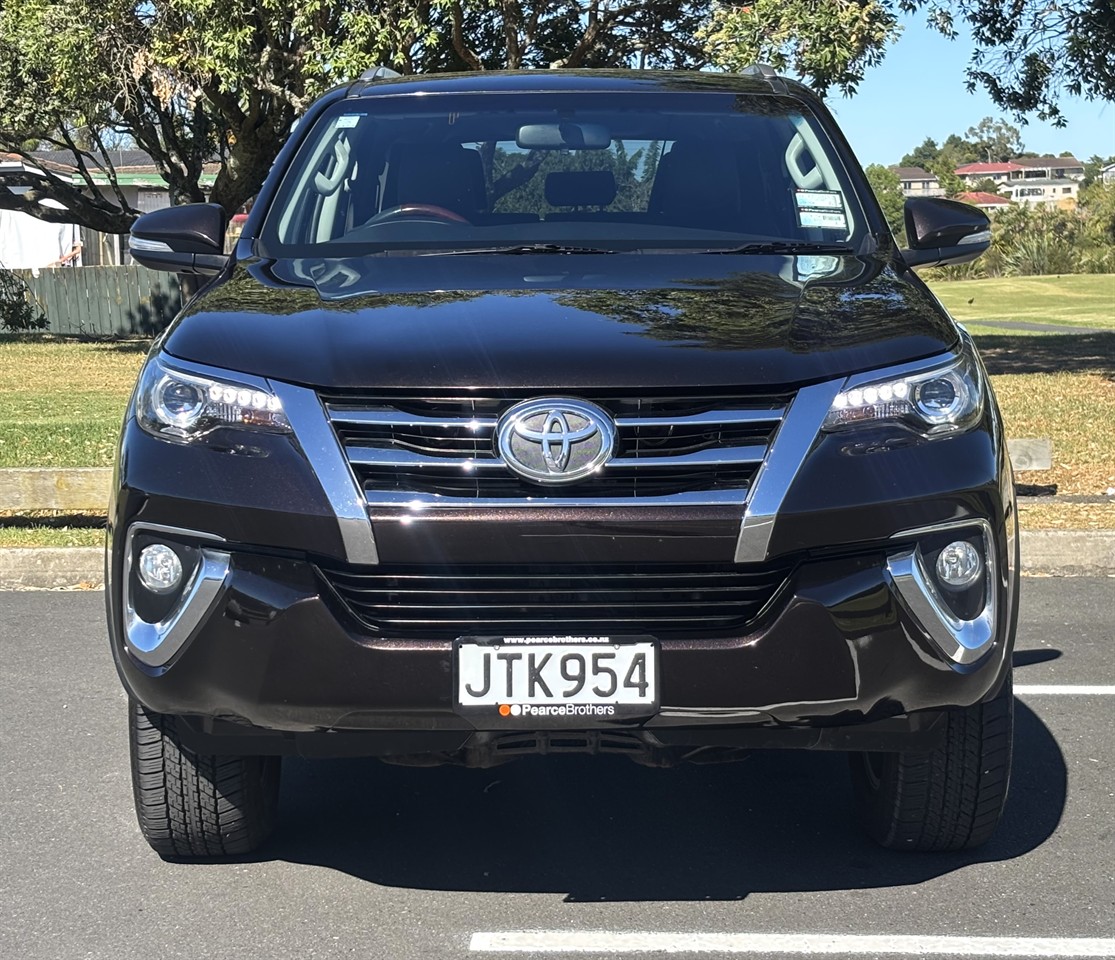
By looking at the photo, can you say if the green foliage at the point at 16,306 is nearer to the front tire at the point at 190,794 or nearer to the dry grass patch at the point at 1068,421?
the dry grass patch at the point at 1068,421

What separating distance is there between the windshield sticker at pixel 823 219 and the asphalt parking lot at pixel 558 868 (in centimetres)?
152

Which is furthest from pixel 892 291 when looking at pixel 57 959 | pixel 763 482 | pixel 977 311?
pixel 977 311

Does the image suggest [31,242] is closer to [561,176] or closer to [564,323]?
[561,176]

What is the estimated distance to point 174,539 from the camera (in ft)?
10.9

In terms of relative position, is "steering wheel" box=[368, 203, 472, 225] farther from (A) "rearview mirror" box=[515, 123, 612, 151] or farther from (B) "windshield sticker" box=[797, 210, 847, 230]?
(B) "windshield sticker" box=[797, 210, 847, 230]

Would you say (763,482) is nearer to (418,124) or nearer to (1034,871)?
(1034,871)

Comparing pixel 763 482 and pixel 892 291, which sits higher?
pixel 892 291

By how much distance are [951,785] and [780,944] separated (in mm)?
608

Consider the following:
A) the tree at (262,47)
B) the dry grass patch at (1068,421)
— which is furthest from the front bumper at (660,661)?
the tree at (262,47)

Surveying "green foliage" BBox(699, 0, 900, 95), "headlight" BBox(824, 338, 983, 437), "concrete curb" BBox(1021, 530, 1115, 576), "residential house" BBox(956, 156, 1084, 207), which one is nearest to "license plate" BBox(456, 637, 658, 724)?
"headlight" BBox(824, 338, 983, 437)

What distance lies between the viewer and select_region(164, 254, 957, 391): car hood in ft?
10.9

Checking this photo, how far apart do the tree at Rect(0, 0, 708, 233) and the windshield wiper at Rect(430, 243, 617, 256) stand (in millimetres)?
14454

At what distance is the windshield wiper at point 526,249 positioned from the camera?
13.9 feet

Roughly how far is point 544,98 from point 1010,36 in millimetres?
13699
